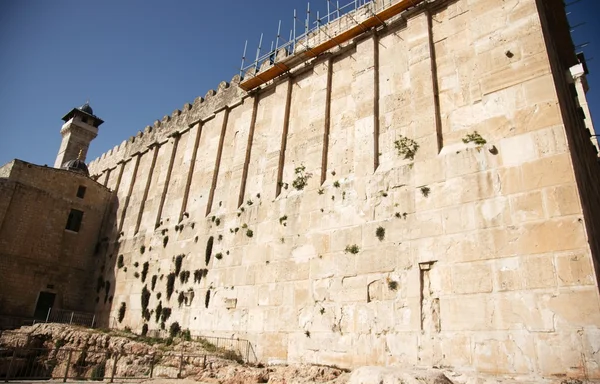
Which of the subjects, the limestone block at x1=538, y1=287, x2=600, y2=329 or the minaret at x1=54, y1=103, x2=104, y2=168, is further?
the minaret at x1=54, y1=103, x2=104, y2=168

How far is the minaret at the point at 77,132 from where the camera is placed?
3248 cm

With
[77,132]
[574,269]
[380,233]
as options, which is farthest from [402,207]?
[77,132]

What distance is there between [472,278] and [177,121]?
1574 centimetres

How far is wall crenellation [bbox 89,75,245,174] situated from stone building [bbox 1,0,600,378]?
68 cm

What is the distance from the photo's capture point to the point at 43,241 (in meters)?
19.3

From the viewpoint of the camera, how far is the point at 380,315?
930cm

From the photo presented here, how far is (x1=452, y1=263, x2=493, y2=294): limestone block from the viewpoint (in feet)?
26.4

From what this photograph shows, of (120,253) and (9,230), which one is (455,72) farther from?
(9,230)

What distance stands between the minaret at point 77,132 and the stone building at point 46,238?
12538 millimetres

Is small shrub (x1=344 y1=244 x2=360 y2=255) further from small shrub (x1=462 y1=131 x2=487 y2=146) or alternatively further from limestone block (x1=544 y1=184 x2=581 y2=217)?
limestone block (x1=544 y1=184 x2=581 y2=217)

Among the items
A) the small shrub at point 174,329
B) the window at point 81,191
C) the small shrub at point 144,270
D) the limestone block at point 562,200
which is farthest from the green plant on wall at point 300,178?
the window at point 81,191

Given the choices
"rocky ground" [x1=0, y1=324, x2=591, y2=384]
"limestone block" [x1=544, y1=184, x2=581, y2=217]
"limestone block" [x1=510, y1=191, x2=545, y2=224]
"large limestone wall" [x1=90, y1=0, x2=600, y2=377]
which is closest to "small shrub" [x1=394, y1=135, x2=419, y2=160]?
"large limestone wall" [x1=90, y1=0, x2=600, y2=377]

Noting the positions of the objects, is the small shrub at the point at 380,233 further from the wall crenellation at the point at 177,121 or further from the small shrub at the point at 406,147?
the wall crenellation at the point at 177,121

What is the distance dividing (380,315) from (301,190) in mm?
4579
